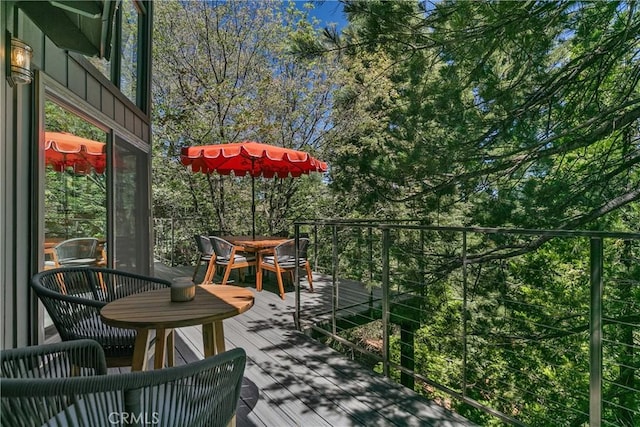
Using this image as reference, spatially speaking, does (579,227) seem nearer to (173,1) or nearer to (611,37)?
(611,37)

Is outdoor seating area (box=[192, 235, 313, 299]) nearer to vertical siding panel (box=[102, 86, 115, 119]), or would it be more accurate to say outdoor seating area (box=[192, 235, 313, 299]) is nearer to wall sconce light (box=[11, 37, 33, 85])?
vertical siding panel (box=[102, 86, 115, 119])

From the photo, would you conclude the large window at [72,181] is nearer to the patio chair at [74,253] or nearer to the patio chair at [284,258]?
the patio chair at [74,253]

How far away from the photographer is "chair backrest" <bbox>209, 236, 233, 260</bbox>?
4.93 m

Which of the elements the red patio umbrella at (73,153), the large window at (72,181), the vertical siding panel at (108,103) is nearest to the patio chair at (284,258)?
the large window at (72,181)

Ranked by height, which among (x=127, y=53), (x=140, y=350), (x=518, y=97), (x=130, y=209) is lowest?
(x=140, y=350)

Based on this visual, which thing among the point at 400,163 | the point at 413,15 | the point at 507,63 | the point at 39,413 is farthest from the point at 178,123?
the point at 39,413

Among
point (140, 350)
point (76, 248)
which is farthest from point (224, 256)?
point (140, 350)

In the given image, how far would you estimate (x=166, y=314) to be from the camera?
1.74m

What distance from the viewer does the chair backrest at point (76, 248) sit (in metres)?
2.39

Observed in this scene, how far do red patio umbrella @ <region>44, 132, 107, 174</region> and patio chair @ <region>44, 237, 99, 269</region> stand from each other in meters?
0.54

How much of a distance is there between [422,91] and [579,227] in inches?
82.7
